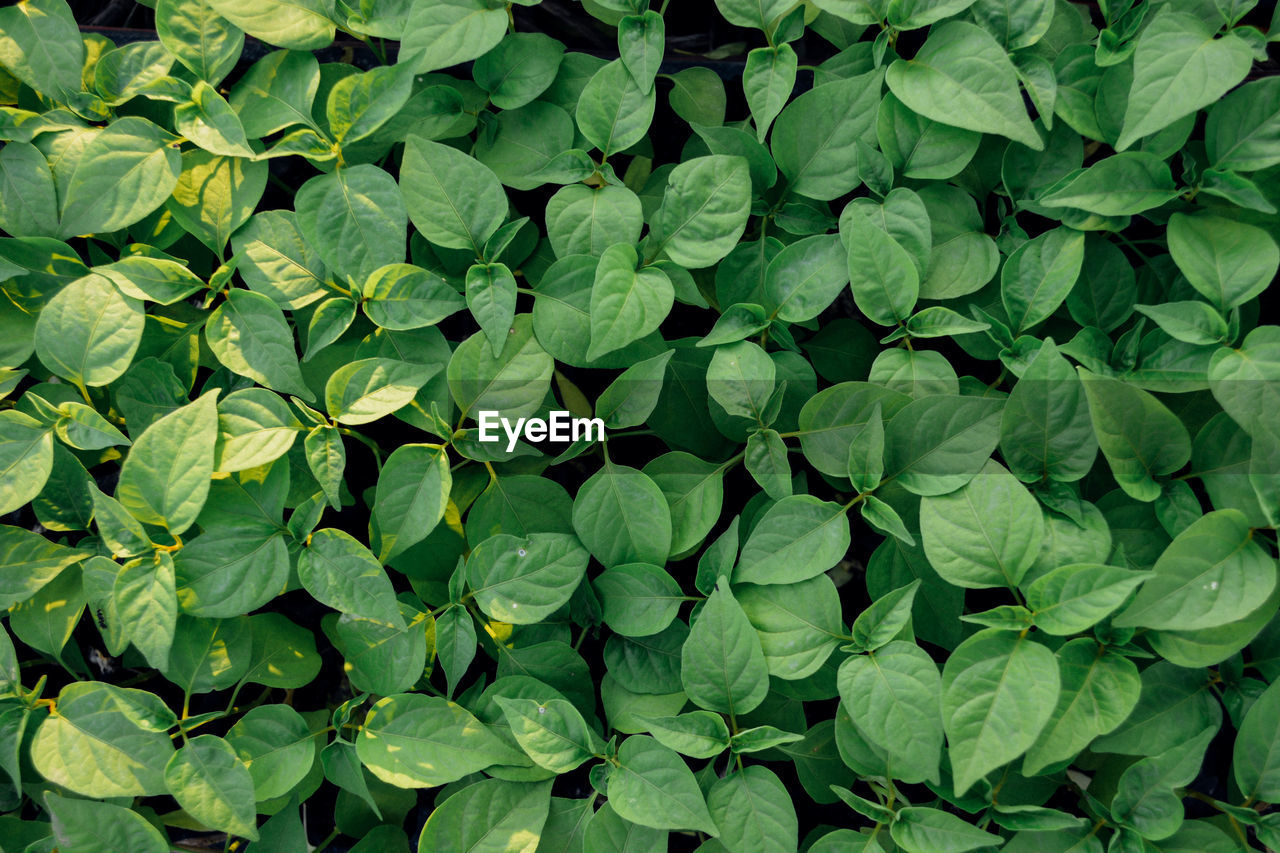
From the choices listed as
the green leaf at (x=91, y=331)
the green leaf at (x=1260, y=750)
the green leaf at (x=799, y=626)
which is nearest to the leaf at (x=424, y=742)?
the green leaf at (x=799, y=626)

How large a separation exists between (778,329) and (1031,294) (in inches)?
12.9

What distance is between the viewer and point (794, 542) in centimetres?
103

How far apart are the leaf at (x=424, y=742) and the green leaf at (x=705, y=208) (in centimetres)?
69

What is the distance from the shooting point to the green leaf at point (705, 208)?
3.41 ft

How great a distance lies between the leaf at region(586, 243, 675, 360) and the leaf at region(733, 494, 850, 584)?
30 cm

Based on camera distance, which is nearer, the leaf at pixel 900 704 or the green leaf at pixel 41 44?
the leaf at pixel 900 704

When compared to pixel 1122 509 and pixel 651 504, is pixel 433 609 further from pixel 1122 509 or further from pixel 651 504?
pixel 1122 509

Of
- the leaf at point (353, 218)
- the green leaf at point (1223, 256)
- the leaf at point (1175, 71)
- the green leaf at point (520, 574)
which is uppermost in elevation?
the leaf at point (1175, 71)

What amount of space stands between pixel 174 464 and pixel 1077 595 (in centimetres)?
113

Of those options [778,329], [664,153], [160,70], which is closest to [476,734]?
[778,329]

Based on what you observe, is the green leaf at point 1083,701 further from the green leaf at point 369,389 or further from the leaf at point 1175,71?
the green leaf at point 369,389

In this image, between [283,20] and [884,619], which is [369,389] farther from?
[884,619]

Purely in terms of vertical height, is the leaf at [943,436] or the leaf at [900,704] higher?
the leaf at [943,436]

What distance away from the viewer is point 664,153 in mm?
1221
